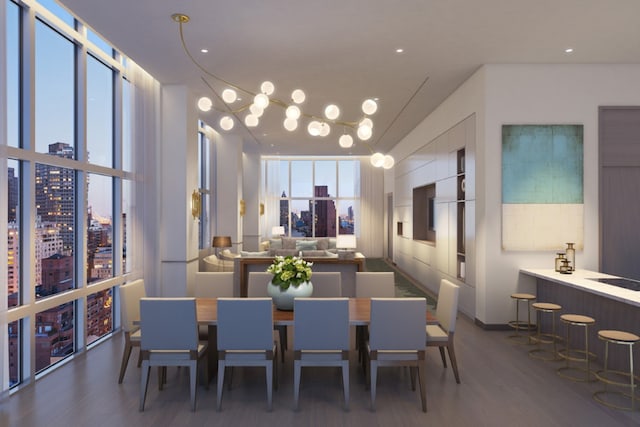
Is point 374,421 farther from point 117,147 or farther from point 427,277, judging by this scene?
point 427,277

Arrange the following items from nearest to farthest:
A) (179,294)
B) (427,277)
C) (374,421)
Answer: (374,421) < (179,294) < (427,277)

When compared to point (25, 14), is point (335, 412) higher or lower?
lower

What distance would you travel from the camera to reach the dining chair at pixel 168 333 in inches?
122

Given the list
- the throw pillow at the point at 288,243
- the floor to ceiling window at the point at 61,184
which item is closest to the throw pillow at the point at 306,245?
the throw pillow at the point at 288,243

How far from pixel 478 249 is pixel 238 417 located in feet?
12.1

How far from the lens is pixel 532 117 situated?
5184mm

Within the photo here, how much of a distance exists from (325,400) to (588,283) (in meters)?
2.79

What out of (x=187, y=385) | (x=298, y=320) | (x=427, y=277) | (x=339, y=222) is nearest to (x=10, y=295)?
(x=187, y=385)

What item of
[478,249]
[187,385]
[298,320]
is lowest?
[187,385]

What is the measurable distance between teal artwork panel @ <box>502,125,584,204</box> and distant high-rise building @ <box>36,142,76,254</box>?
495 cm

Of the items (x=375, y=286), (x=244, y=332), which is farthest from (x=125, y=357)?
(x=375, y=286)

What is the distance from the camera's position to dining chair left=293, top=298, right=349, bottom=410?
307cm

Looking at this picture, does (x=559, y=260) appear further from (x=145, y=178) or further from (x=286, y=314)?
(x=145, y=178)

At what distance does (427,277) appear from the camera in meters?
8.17
